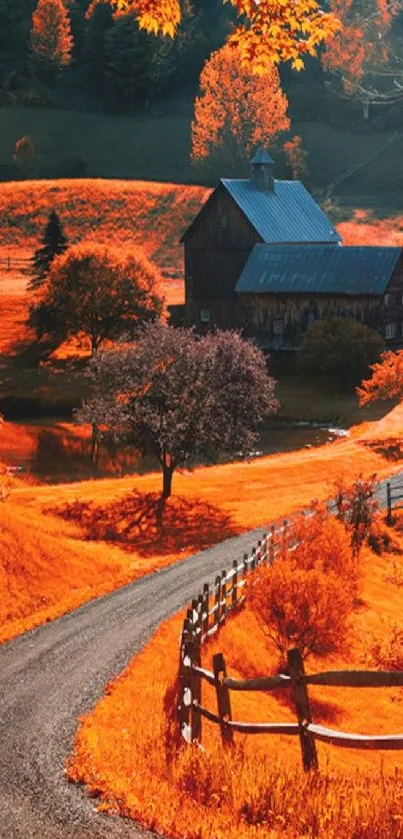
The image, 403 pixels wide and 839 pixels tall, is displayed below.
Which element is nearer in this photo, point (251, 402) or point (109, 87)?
point (251, 402)

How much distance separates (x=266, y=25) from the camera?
468 inches

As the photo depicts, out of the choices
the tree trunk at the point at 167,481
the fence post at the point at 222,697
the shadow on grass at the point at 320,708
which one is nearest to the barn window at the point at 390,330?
the tree trunk at the point at 167,481

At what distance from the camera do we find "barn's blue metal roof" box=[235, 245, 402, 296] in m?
72.4

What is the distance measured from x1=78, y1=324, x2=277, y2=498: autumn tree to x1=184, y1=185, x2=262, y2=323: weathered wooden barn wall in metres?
40.5

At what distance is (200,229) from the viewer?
81.3 meters

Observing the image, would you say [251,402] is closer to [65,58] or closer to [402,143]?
[402,143]

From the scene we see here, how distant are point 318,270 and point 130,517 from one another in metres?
41.8

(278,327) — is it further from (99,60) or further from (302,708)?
(99,60)

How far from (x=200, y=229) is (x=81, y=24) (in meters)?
106

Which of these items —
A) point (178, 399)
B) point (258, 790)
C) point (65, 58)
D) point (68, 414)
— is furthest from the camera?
point (65, 58)

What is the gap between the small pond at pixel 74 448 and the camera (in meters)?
49.0

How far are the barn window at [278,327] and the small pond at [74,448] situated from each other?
678 inches

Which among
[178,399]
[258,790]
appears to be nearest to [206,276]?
[178,399]

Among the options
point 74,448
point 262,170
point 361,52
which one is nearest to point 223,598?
point 74,448
